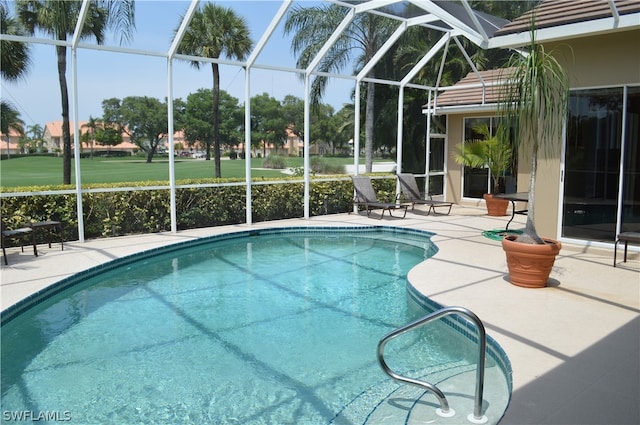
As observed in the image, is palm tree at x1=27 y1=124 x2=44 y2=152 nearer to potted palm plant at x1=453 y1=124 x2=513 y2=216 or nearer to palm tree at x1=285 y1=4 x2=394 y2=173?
palm tree at x1=285 y1=4 x2=394 y2=173

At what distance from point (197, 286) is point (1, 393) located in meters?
3.16

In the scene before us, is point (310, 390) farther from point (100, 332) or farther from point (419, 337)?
point (100, 332)

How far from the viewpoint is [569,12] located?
24.2ft

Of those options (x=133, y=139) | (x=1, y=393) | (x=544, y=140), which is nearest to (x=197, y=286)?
(x=1, y=393)

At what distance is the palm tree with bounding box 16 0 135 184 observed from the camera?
33.4 ft

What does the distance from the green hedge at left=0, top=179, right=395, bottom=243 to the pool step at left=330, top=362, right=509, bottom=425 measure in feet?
24.2

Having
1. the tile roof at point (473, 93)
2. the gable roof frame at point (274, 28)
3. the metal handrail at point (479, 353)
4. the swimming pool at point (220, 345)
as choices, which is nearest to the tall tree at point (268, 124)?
the tile roof at point (473, 93)

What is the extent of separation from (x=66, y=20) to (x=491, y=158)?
11122mm

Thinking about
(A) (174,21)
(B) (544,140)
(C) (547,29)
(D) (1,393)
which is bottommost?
(D) (1,393)

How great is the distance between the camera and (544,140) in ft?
26.6

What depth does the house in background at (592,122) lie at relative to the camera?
23.7ft

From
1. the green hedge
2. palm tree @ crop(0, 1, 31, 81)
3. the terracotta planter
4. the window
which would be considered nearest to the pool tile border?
the green hedge

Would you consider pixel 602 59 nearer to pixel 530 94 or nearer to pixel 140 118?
pixel 530 94

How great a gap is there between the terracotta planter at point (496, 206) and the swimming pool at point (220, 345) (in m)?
5.09
